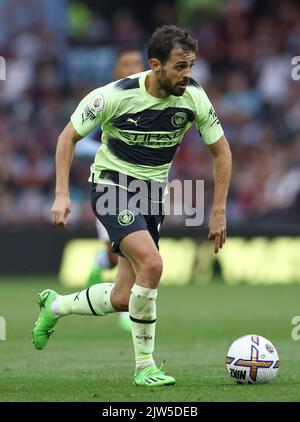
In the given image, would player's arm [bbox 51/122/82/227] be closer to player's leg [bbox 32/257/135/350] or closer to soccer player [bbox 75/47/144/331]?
player's leg [bbox 32/257/135/350]

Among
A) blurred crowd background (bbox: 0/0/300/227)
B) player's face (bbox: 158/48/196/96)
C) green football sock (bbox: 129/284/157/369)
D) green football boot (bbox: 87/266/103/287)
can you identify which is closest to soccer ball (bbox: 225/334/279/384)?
green football sock (bbox: 129/284/157/369)

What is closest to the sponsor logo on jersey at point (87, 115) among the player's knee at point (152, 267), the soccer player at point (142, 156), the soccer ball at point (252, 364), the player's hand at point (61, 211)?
the soccer player at point (142, 156)

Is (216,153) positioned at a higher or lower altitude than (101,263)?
higher

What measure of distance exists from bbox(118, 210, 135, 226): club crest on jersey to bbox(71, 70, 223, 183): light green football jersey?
1.00 feet

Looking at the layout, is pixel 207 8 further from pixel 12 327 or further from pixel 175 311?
pixel 12 327

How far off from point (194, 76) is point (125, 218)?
13.2 metres

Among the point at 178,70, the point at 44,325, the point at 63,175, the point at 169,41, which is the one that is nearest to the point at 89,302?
the point at 44,325

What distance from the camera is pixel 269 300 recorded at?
14.5 meters

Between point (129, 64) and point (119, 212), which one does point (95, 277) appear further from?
point (119, 212)

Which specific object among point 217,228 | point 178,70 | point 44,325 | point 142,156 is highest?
point 178,70

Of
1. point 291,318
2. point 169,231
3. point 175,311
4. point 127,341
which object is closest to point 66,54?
point 169,231

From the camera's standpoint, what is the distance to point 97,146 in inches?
422

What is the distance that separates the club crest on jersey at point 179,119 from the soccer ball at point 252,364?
152 cm
